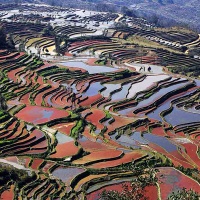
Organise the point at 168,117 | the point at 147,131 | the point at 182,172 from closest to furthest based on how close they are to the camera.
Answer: the point at 182,172
the point at 147,131
the point at 168,117

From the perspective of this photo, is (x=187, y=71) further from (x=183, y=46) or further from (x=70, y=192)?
(x=70, y=192)

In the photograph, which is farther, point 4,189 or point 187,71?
point 187,71

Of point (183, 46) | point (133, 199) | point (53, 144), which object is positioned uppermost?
point (133, 199)

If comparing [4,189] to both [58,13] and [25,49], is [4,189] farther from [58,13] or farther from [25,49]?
[58,13]

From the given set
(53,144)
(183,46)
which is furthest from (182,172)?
(183,46)

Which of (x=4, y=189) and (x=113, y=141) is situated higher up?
(x=4, y=189)

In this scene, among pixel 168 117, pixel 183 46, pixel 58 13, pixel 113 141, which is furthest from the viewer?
pixel 58 13
